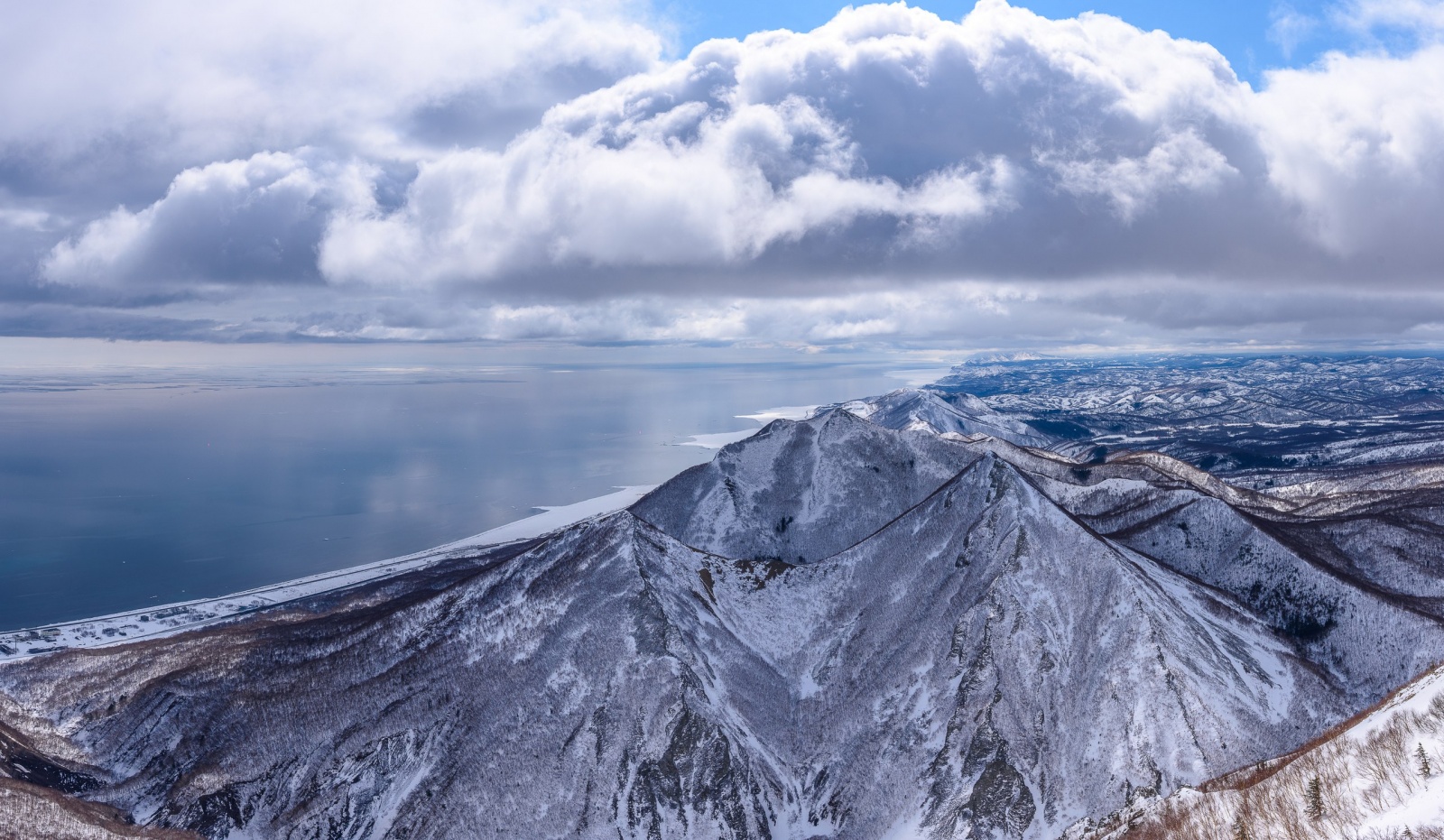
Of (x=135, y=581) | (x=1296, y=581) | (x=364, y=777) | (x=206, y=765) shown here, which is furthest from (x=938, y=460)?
(x=135, y=581)

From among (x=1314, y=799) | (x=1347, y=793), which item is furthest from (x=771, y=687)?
(x=1347, y=793)

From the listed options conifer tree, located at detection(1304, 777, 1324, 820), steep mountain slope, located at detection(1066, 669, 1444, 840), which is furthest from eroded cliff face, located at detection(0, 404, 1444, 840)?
conifer tree, located at detection(1304, 777, 1324, 820)

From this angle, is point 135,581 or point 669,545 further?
point 135,581

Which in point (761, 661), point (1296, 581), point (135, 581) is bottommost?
point (135, 581)

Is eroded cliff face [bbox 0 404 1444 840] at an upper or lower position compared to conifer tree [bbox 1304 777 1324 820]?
lower

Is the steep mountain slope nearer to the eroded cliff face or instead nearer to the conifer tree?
the conifer tree

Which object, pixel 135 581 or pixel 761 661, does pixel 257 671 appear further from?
pixel 135 581

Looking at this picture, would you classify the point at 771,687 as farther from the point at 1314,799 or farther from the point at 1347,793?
the point at 1347,793

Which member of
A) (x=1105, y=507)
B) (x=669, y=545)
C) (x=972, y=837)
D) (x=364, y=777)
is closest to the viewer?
(x=972, y=837)
